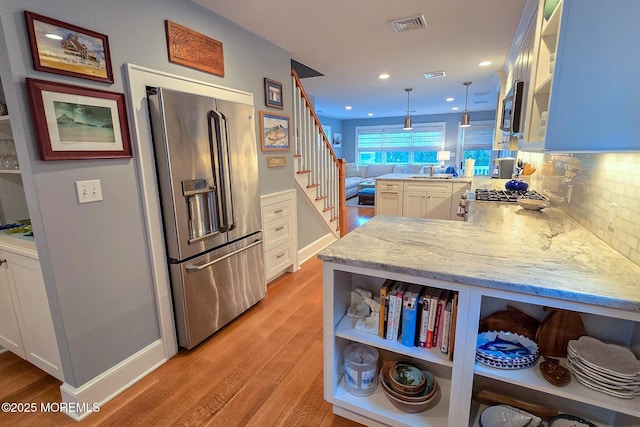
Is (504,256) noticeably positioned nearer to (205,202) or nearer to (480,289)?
(480,289)

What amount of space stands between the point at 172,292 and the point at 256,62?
78.1 inches

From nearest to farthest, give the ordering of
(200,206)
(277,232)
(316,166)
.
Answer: (200,206) < (277,232) < (316,166)

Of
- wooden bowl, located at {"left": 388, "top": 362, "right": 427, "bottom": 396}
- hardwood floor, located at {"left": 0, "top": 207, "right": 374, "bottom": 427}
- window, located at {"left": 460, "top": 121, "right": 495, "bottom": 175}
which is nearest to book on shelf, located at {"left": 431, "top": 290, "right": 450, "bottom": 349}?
wooden bowl, located at {"left": 388, "top": 362, "right": 427, "bottom": 396}

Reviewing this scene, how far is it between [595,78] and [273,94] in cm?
240

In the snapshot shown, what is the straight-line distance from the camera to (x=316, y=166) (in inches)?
148

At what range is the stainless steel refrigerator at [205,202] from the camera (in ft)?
5.96

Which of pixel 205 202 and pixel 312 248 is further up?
pixel 205 202

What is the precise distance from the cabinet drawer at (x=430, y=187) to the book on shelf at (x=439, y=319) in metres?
3.31

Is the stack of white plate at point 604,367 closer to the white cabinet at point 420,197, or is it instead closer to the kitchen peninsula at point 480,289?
the kitchen peninsula at point 480,289

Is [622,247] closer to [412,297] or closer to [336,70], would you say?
[412,297]

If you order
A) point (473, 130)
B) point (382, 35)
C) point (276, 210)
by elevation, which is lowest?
point (276, 210)

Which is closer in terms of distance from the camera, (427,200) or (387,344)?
(387,344)

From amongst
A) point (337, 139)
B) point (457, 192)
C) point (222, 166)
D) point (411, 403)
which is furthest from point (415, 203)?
point (337, 139)

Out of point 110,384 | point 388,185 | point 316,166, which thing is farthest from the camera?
point 388,185
